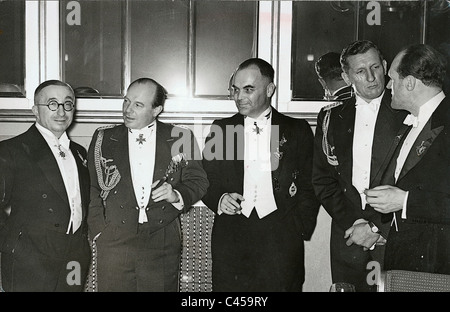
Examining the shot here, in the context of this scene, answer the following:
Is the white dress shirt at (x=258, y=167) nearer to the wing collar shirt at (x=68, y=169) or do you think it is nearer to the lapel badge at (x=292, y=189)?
the lapel badge at (x=292, y=189)

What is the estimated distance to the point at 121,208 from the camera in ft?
9.41

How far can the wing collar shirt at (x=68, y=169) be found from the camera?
2.81 m

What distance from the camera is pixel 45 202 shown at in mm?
2785

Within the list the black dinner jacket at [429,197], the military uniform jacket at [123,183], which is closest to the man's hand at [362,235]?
the black dinner jacket at [429,197]

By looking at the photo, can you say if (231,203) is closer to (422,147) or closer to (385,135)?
(385,135)

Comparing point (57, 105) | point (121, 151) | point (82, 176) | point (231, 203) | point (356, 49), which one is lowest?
point (231, 203)

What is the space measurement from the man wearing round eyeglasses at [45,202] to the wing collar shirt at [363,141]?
140 centimetres

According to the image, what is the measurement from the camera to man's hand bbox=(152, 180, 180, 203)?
2.86m

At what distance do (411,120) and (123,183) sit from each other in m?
1.50

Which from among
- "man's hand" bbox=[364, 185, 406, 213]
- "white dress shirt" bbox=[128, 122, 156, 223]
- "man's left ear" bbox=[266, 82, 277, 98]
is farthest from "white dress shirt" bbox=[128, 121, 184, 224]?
"man's hand" bbox=[364, 185, 406, 213]

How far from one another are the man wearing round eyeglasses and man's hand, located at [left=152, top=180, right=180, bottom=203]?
354 mm

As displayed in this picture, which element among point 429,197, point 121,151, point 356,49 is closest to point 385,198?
point 429,197

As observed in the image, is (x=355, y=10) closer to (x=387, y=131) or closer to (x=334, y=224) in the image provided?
(x=387, y=131)
